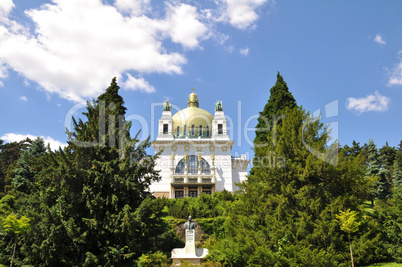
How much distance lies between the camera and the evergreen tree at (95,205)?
14.1 metres

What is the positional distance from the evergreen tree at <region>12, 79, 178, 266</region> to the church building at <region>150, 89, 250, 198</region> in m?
23.2

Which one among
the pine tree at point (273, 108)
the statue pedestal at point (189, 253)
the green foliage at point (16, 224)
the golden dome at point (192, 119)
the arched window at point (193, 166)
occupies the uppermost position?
the golden dome at point (192, 119)

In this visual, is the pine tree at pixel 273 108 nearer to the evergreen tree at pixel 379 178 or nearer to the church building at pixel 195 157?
the evergreen tree at pixel 379 178

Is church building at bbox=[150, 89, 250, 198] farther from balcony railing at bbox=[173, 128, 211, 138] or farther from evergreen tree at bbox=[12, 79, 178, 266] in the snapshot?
evergreen tree at bbox=[12, 79, 178, 266]

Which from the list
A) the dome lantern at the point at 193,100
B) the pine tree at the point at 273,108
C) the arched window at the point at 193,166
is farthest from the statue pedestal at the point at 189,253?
the dome lantern at the point at 193,100

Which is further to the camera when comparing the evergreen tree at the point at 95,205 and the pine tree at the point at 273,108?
the pine tree at the point at 273,108

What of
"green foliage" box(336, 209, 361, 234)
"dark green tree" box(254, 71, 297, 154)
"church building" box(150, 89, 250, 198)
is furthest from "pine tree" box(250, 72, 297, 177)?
"church building" box(150, 89, 250, 198)

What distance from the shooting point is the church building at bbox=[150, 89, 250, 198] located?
40.6 metres

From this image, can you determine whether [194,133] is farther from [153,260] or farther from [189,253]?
[153,260]

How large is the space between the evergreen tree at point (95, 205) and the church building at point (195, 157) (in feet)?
76.2

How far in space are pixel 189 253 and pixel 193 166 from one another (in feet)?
83.8

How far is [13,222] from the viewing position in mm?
14320

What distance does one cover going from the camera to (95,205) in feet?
49.3

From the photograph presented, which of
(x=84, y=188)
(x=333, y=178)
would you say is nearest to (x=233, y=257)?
(x=333, y=178)
